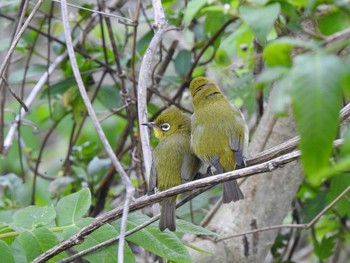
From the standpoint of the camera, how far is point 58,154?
673 cm

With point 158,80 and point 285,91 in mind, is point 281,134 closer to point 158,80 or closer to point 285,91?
point 158,80

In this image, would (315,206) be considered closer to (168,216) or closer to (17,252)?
(168,216)

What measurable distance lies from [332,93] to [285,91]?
0.09 m

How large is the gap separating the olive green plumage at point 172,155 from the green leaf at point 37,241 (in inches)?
27.1

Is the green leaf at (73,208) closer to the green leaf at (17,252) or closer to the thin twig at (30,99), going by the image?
the green leaf at (17,252)

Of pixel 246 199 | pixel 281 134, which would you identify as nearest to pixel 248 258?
pixel 246 199

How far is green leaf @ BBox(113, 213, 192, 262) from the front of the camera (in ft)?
8.15

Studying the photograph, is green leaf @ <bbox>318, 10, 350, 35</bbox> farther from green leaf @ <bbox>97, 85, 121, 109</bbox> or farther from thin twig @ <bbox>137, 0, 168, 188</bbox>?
green leaf @ <bbox>97, 85, 121, 109</bbox>

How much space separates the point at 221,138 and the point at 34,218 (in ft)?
3.99

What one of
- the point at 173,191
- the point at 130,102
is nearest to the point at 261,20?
the point at 173,191

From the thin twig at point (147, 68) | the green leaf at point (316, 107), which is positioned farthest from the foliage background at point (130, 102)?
the green leaf at point (316, 107)

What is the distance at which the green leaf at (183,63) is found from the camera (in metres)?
4.46

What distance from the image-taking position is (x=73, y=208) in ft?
8.49

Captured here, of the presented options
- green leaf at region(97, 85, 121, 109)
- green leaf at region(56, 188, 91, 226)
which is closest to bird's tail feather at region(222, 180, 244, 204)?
green leaf at region(56, 188, 91, 226)
